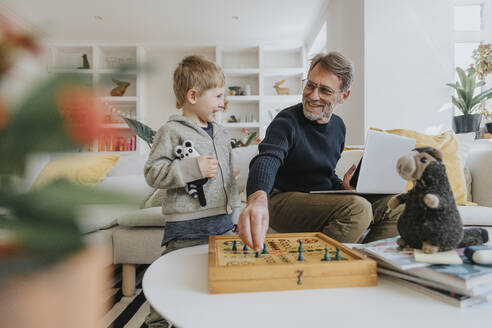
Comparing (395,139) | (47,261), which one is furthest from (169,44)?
(47,261)

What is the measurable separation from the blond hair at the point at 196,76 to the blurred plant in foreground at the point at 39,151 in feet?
3.70

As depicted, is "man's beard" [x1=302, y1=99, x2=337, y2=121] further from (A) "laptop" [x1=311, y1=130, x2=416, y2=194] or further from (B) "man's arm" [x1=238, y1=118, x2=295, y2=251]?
(A) "laptop" [x1=311, y1=130, x2=416, y2=194]

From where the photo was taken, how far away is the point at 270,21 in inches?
172

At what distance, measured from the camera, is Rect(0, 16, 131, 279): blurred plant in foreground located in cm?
16

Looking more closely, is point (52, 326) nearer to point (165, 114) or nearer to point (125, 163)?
point (125, 163)

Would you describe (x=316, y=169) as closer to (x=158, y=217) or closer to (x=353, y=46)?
(x=158, y=217)

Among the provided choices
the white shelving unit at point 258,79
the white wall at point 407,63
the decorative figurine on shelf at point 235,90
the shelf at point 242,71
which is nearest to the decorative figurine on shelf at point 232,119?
the white shelving unit at point 258,79

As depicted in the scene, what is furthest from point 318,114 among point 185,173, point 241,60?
point 241,60

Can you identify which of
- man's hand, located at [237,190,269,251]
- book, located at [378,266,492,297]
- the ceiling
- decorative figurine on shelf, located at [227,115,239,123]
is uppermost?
the ceiling

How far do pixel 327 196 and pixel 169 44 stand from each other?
179 inches

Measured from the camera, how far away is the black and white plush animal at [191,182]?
3.88 ft

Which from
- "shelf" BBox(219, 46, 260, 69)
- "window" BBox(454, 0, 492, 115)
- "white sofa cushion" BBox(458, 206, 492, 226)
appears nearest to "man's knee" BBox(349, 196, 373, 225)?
"white sofa cushion" BBox(458, 206, 492, 226)

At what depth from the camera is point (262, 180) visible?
108 cm

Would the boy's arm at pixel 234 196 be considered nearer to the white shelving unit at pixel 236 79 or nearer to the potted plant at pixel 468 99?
the potted plant at pixel 468 99
